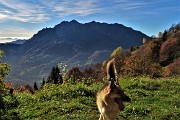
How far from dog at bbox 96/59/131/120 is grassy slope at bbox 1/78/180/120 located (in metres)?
6.42

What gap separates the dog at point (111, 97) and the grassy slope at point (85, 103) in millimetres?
6419

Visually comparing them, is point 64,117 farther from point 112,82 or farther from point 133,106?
point 112,82

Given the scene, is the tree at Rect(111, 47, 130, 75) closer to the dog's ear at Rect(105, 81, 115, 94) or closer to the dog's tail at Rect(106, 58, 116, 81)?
the dog's tail at Rect(106, 58, 116, 81)

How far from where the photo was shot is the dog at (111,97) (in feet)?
19.6

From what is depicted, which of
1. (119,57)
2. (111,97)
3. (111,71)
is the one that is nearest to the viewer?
(111,97)

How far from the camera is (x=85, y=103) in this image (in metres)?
14.9

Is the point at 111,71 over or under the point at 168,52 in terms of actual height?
over

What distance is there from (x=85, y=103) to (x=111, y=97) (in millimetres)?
8919

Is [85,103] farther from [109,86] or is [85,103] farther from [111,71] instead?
[109,86]

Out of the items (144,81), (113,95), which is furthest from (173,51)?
(113,95)

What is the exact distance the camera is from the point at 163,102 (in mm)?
15477

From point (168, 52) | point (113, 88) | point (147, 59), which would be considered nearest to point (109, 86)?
point (113, 88)

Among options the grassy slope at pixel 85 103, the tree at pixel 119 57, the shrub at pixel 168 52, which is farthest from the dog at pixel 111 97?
the shrub at pixel 168 52

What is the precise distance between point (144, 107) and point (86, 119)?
2.66 meters
